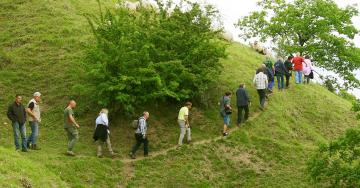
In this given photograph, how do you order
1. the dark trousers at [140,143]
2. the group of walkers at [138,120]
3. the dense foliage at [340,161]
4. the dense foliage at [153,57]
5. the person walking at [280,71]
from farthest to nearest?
the person walking at [280,71] < the dense foliage at [153,57] < the dark trousers at [140,143] < the group of walkers at [138,120] < the dense foliage at [340,161]

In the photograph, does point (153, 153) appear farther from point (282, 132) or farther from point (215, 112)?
point (282, 132)

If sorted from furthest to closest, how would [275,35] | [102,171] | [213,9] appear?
[275,35] → [213,9] → [102,171]

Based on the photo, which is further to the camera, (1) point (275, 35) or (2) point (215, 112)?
A: (1) point (275, 35)

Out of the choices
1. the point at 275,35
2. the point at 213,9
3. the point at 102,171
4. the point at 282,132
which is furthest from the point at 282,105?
the point at 275,35

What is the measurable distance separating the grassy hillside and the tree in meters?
8.34

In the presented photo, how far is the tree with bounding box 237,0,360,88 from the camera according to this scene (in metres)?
39.8

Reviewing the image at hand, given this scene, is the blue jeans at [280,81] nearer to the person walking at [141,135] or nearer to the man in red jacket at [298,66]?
the man in red jacket at [298,66]

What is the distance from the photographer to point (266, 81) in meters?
25.2

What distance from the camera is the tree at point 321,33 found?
131 feet

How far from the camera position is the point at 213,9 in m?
26.4

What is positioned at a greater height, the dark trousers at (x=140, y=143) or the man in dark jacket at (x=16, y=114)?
the man in dark jacket at (x=16, y=114)

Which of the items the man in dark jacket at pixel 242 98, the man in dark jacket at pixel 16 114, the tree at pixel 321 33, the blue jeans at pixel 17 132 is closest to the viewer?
the man in dark jacket at pixel 16 114

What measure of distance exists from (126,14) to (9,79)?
23.8 ft

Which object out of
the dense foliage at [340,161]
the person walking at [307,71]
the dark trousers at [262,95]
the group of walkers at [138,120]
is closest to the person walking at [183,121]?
the group of walkers at [138,120]
